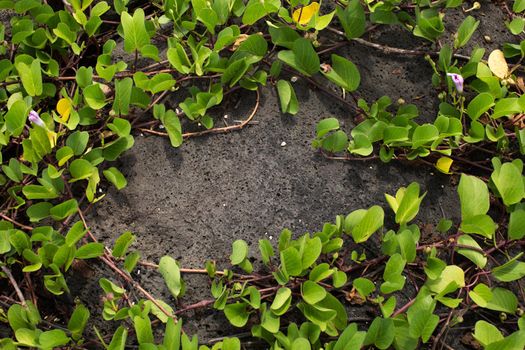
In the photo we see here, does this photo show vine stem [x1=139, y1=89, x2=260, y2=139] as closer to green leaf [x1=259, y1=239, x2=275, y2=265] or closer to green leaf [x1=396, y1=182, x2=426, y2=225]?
green leaf [x1=259, y1=239, x2=275, y2=265]

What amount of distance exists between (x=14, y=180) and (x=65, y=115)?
0.22 metres

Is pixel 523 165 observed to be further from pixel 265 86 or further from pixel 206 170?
pixel 206 170

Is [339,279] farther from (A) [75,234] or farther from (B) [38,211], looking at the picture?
(B) [38,211]

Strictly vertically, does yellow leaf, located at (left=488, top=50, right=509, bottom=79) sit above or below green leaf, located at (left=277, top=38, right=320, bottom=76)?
below

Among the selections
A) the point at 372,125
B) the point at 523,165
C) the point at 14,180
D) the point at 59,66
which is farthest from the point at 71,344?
the point at 523,165

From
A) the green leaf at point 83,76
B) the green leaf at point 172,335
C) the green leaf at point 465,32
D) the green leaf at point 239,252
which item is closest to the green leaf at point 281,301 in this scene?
the green leaf at point 239,252

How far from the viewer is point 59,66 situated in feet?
6.09

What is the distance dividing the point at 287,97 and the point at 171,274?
0.59 m

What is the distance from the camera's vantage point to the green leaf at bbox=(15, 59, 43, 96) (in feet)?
5.49

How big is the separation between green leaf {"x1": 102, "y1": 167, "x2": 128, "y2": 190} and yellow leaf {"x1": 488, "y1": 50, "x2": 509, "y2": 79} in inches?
44.2

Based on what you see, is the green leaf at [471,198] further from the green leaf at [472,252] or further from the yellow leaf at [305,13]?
the yellow leaf at [305,13]

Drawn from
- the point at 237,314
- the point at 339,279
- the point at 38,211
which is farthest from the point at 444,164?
the point at 38,211

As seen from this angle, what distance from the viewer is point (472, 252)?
1.58m

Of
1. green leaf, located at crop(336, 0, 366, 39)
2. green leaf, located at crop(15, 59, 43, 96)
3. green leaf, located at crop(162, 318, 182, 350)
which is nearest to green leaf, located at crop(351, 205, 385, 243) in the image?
green leaf, located at crop(162, 318, 182, 350)
